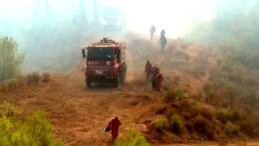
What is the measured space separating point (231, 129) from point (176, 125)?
2456 mm

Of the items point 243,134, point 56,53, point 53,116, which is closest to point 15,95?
point 53,116

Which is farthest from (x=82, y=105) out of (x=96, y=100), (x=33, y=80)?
(x=33, y=80)

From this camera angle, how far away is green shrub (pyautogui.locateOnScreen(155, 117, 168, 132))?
57.0ft

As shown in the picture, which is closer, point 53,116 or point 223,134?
point 223,134

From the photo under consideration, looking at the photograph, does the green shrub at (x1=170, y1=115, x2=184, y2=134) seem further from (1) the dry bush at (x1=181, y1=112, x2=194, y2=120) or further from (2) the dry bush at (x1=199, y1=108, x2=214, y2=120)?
(2) the dry bush at (x1=199, y1=108, x2=214, y2=120)

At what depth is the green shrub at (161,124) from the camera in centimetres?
1736

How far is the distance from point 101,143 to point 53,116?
4.31 m

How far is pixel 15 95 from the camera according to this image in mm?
23141

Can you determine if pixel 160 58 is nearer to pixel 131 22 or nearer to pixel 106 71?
pixel 106 71

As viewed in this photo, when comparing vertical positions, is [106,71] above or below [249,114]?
above

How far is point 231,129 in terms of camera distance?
60.1ft

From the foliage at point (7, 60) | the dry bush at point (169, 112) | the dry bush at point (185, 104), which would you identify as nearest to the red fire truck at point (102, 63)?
the dry bush at point (185, 104)

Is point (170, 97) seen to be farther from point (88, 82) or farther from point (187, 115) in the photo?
point (88, 82)

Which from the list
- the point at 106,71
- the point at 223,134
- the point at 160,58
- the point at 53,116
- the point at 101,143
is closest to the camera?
the point at 101,143
